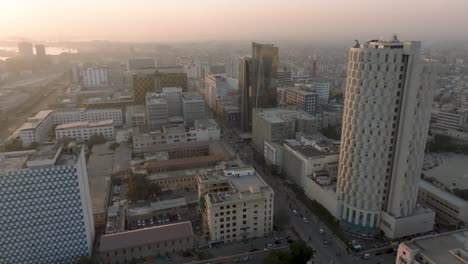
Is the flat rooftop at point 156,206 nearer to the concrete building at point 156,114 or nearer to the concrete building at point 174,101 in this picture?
the concrete building at point 156,114

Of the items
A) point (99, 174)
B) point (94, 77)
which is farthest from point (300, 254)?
point (94, 77)

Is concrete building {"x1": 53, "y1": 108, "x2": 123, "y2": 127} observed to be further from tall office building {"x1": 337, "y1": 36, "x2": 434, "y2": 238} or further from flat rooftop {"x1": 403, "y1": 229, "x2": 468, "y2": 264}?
flat rooftop {"x1": 403, "y1": 229, "x2": 468, "y2": 264}

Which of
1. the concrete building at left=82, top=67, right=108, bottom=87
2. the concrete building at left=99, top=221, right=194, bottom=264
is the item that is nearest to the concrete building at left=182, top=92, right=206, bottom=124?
the concrete building at left=99, top=221, right=194, bottom=264

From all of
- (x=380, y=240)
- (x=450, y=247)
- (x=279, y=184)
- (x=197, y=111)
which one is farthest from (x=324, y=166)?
(x=197, y=111)

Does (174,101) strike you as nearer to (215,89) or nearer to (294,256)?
(215,89)

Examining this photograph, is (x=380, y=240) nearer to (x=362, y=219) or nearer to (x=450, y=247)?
(x=362, y=219)

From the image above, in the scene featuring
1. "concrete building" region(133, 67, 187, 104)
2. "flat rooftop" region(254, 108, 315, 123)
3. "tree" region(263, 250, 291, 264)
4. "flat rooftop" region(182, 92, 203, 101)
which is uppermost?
"concrete building" region(133, 67, 187, 104)
